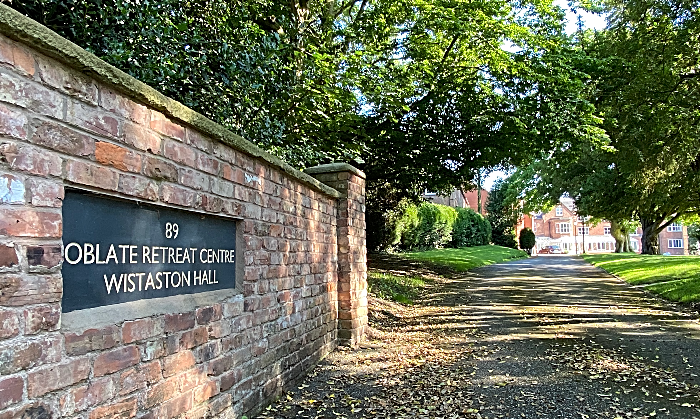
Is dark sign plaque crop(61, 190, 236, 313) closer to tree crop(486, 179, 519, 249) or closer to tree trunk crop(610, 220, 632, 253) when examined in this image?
tree trunk crop(610, 220, 632, 253)

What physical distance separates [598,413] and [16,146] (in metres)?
4.37

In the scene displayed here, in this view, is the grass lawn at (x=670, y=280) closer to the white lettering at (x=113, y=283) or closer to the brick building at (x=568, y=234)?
the white lettering at (x=113, y=283)

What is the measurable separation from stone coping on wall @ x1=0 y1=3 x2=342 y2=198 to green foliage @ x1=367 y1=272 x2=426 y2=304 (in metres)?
7.46

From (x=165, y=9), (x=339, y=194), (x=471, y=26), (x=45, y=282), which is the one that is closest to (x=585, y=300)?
(x=471, y=26)

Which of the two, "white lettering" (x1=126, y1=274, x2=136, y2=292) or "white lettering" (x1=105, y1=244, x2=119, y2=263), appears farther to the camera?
"white lettering" (x1=126, y1=274, x2=136, y2=292)

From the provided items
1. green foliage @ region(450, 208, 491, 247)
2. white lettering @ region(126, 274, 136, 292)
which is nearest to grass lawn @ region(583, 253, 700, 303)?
white lettering @ region(126, 274, 136, 292)

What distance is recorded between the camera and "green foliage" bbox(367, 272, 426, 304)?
35.4 feet

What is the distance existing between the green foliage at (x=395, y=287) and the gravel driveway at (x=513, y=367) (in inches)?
37.7

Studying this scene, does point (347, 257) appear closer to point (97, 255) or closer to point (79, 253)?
point (97, 255)

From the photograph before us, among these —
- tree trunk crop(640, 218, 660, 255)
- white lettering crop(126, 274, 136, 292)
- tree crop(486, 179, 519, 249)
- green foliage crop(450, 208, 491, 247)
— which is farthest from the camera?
tree crop(486, 179, 519, 249)

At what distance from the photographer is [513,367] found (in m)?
5.54

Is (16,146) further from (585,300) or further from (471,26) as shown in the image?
(585,300)

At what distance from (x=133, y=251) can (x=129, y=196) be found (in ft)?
0.98

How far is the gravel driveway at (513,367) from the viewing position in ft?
14.0
